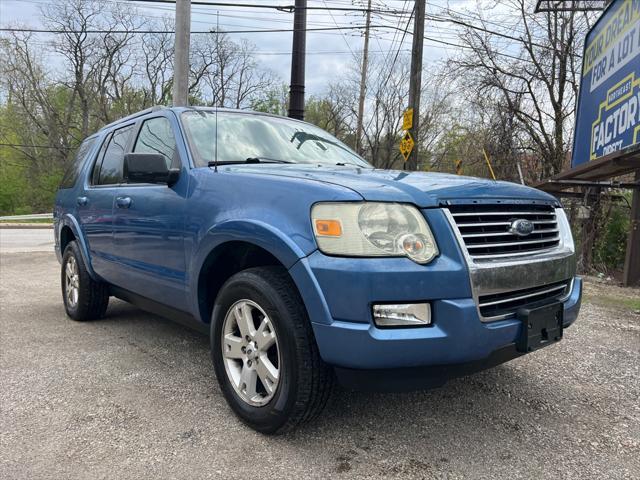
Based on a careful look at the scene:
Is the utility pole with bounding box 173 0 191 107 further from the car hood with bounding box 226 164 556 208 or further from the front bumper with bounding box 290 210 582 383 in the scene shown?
the front bumper with bounding box 290 210 582 383

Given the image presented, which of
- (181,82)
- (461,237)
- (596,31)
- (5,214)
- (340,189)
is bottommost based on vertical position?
(5,214)

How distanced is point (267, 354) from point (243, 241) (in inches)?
23.9

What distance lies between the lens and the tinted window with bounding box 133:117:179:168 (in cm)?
347

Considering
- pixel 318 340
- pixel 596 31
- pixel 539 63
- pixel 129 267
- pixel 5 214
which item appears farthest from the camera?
pixel 5 214

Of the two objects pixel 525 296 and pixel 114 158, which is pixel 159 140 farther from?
pixel 525 296

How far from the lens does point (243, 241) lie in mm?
2648

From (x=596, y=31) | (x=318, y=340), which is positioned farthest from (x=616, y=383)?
(x=596, y=31)

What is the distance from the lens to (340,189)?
2.32 m

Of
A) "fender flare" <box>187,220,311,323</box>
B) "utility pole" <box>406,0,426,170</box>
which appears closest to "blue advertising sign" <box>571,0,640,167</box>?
"utility pole" <box>406,0,426,170</box>

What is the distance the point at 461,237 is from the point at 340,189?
593 millimetres

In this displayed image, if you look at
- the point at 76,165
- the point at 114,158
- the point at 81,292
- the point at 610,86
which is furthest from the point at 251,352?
the point at 610,86

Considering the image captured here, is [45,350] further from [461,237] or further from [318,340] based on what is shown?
[461,237]

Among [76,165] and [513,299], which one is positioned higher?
[76,165]

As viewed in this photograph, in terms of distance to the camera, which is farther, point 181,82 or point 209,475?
point 181,82
